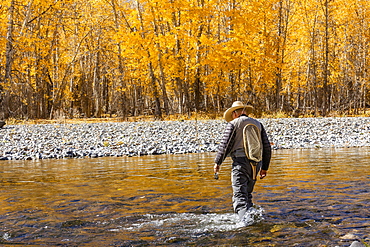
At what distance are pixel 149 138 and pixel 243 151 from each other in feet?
40.3

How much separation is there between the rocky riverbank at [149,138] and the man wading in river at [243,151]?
965cm

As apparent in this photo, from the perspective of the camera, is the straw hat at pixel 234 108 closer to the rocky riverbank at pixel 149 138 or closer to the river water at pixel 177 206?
the river water at pixel 177 206

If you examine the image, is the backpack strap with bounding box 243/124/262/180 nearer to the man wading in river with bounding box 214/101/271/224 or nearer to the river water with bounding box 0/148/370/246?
the man wading in river with bounding box 214/101/271/224

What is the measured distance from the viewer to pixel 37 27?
30094mm

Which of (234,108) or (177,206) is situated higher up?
(234,108)

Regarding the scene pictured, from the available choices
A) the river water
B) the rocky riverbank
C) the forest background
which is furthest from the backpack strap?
the forest background

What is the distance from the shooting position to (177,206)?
23.9 ft

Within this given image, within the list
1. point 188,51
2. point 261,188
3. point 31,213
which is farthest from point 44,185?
point 188,51

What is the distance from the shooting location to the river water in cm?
541

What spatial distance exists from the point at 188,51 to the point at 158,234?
71.2ft

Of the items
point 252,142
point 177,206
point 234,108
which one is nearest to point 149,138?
point 177,206

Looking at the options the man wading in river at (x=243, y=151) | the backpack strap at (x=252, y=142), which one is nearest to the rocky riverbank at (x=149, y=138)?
the man wading in river at (x=243, y=151)

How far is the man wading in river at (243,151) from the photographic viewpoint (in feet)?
20.3

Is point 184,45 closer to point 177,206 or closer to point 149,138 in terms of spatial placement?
point 149,138
